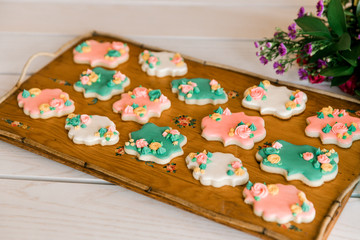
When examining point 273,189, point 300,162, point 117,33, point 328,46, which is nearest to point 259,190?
point 273,189

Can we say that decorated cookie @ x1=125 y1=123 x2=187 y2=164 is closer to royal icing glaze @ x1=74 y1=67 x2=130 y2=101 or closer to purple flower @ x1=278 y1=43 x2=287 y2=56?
royal icing glaze @ x1=74 y1=67 x2=130 y2=101

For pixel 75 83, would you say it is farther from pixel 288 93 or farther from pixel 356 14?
pixel 356 14

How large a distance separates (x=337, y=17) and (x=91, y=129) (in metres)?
0.84

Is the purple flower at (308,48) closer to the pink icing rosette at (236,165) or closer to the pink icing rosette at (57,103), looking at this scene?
the pink icing rosette at (236,165)

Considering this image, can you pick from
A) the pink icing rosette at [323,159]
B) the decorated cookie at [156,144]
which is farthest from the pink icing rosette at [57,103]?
the pink icing rosette at [323,159]

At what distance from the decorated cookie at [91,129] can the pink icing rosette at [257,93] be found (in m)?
0.45

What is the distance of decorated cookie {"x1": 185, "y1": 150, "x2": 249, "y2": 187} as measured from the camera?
1.19 metres

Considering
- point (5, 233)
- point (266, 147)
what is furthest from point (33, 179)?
point (266, 147)

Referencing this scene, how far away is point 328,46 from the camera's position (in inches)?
56.2

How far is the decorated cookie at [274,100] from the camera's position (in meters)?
1.41

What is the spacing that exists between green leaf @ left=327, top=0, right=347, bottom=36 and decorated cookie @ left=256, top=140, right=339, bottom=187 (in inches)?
16.4

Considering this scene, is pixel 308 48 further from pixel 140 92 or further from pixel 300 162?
pixel 140 92

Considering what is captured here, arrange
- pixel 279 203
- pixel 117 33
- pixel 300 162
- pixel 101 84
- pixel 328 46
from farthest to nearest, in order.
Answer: pixel 117 33 → pixel 101 84 → pixel 328 46 → pixel 300 162 → pixel 279 203

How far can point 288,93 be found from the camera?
1468 millimetres
